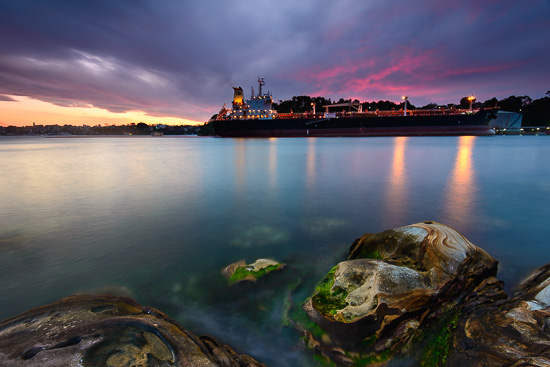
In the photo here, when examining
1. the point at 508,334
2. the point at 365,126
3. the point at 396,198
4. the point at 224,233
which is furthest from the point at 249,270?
the point at 365,126

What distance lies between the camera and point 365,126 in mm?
63469

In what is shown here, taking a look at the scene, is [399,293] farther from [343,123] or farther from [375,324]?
[343,123]

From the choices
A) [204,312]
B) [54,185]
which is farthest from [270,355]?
[54,185]

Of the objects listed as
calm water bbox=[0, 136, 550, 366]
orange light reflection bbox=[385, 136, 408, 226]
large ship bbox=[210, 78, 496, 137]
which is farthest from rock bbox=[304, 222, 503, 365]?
large ship bbox=[210, 78, 496, 137]

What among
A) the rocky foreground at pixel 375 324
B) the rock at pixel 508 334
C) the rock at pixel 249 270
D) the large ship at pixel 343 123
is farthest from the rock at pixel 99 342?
the large ship at pixel 343 123

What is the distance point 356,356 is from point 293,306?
1.13 metres

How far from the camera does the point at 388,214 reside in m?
7.89

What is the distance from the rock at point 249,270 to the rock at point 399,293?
3.94 ft

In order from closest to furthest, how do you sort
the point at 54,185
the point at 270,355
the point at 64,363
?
the point at 64,363 < the point at 270,355 < the point at 54,185

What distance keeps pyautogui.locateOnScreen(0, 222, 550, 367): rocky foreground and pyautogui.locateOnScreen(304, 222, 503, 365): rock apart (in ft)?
0.04

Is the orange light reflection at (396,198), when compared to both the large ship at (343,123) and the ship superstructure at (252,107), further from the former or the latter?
the ship superstructure at (252,107)

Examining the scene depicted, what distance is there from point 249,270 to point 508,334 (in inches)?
140

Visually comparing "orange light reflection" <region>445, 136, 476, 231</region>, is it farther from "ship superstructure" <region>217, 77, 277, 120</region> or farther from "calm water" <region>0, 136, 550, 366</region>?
"ship superstructure" <region>217, 77, 277, 120</region>

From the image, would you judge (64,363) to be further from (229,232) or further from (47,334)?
(229,232)
